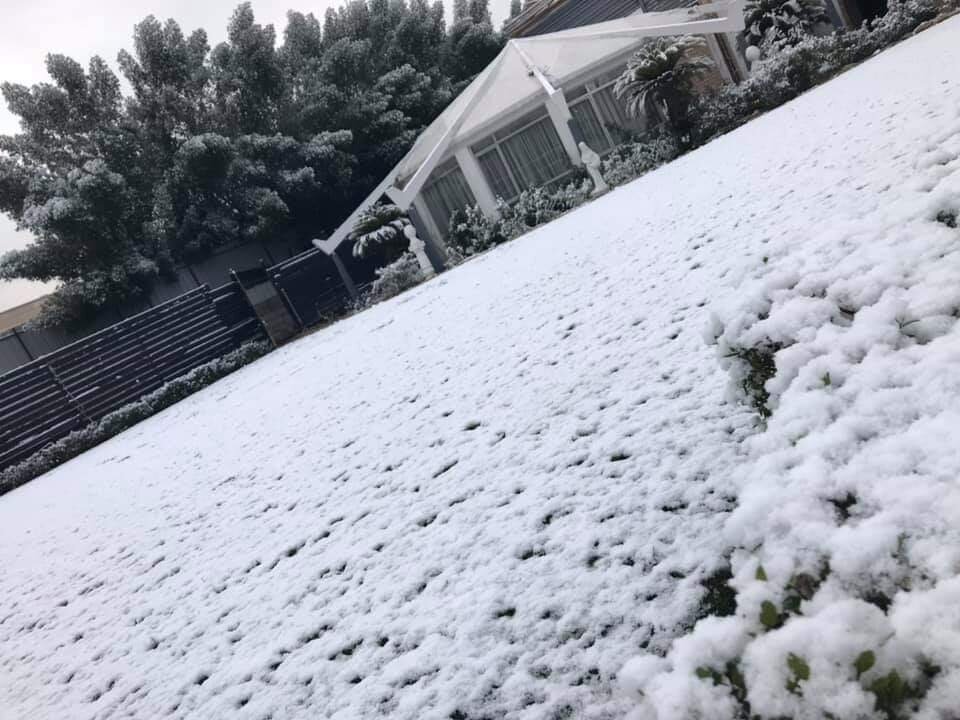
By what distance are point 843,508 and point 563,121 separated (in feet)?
48.3

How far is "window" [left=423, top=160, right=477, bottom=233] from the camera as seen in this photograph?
16516 millimetres

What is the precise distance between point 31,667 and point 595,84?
52.7 feet

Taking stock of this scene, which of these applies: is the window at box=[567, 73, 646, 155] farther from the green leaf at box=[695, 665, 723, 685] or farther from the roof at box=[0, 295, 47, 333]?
the roof at box=[0, 295, 47, 333]

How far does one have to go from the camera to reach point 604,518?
87.8 inches

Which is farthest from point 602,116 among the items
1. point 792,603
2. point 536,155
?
point 792,603

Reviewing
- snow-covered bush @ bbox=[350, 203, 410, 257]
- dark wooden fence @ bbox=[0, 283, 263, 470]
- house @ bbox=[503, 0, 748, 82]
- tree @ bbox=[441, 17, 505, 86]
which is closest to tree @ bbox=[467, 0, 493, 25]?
tree @ bbox=[441, 17, 505, 86]

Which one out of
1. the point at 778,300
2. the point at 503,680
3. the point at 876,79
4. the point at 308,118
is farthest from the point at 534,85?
the point at 503,680

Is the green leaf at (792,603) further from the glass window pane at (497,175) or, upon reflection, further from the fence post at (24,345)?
the fence post at (24,345)

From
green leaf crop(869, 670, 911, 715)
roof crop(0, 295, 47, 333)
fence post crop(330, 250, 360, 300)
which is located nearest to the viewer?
green leaf crop(869, 670, 911, 715)

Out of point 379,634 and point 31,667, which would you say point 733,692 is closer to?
point 379,634

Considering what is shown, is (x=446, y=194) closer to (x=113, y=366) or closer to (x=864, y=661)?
(x=113, y=366)

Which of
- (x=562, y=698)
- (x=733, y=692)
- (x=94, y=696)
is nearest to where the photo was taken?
(x=733, y=692)

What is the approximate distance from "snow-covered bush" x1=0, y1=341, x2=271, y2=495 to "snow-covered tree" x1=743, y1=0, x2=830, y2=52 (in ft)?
48.3

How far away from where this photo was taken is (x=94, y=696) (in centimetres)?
267
